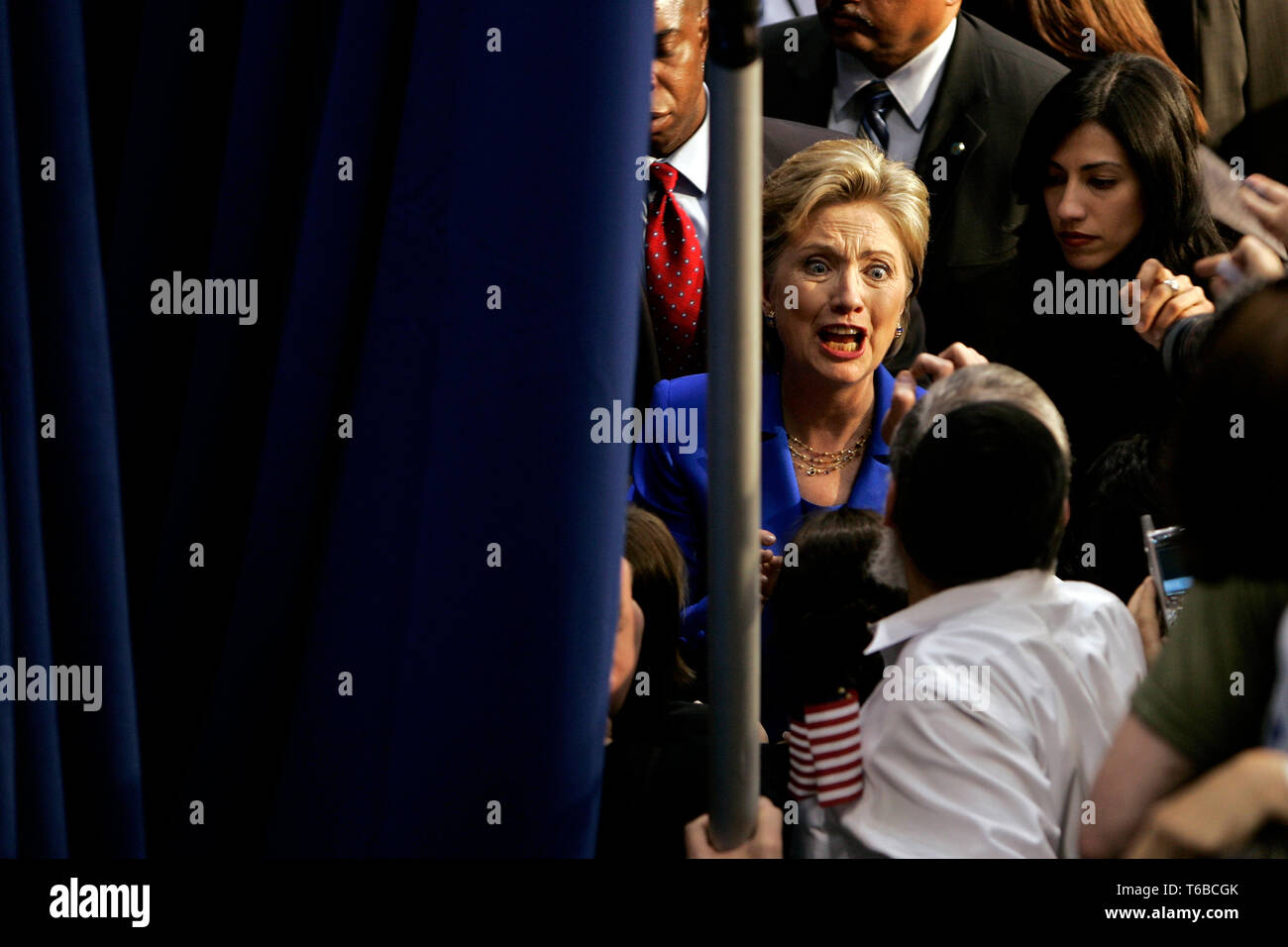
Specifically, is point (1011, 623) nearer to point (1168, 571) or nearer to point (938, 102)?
point (1168, 571)

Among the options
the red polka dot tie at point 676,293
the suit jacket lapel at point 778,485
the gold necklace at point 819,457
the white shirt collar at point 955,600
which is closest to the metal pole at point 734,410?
the white shirt collar at point 955,600

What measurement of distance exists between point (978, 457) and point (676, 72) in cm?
101

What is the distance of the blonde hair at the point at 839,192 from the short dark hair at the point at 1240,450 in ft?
2.71

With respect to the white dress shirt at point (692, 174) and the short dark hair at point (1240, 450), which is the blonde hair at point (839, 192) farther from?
the short dark hair at point (1240, 450)

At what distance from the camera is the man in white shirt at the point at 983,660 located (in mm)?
912

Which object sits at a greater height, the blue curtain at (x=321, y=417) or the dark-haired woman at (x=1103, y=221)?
the dark-haired woman at (x=1103, y=221)

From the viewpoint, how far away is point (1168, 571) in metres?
1.12

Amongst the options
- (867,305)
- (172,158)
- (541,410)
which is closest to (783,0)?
(867,305)

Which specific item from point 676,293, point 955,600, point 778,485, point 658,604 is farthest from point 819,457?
point 955,600

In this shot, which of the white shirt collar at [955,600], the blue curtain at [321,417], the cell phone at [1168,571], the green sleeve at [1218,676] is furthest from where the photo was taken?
the cell phone at [1168,571]

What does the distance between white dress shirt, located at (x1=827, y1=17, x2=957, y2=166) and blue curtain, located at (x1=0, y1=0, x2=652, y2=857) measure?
3.62ft

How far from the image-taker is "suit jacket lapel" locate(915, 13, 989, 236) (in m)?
1.85
